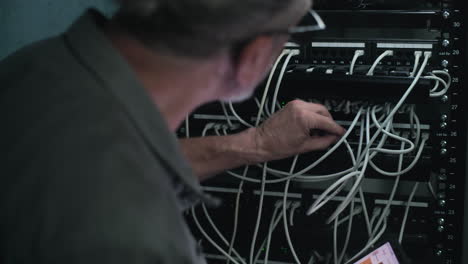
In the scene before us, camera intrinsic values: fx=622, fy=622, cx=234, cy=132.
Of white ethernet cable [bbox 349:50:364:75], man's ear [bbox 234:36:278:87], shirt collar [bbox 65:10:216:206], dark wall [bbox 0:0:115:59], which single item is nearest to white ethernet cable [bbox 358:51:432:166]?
white ethernet cable [bbox 349:50:364:75]

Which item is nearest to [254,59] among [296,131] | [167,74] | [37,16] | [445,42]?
[167,74]

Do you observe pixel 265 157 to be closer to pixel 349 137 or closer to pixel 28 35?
pixel 349 137

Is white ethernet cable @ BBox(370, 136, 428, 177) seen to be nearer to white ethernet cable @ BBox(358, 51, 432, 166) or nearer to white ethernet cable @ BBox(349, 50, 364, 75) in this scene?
white ethernet cable @ BBox(358, 51, 432, 166)

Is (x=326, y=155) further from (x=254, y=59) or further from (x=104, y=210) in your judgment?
(x=104, y=210)

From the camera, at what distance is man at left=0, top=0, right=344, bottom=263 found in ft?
1.92

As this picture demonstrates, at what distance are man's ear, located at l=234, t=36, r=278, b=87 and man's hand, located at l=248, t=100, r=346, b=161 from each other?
1.12 feet

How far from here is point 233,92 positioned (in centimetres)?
81

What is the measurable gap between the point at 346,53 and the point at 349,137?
16cm

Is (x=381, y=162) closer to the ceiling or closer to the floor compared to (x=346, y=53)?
closer to the floor

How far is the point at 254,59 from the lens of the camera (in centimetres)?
75

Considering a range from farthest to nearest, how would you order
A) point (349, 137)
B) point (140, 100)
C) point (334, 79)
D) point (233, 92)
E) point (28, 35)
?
point (28, 35) → point (349, 137) → point (334, 79) → point (233, 92) → point (140, 100)

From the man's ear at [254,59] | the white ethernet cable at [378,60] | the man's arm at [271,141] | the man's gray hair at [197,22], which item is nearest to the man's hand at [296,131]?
the man's arm at [271,141]

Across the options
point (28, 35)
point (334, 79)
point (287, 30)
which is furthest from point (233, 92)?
point (28, 35)

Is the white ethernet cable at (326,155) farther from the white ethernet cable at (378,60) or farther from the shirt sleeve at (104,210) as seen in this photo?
the shirt sleeve at (104,210)
